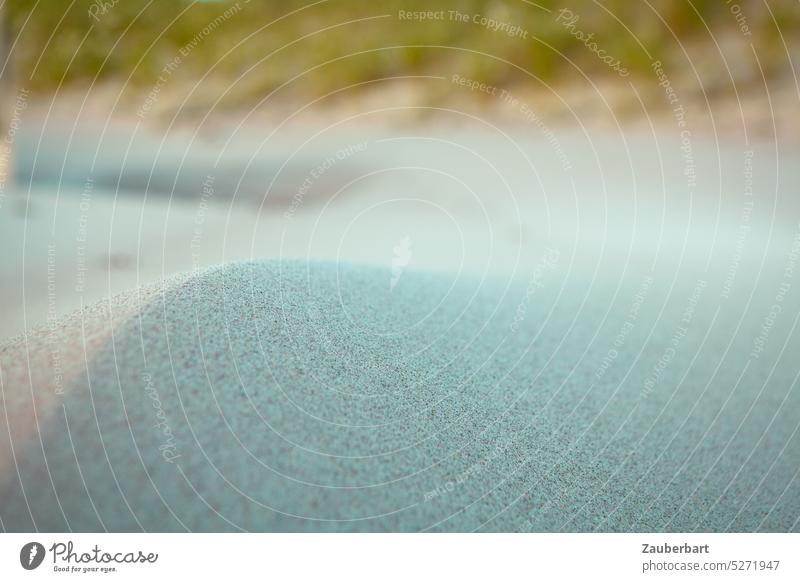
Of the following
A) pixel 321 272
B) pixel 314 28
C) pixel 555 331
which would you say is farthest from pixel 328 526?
pixel 314 28

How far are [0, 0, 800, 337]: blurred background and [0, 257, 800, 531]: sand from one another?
0.31 m

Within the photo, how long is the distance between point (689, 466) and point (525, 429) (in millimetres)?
225

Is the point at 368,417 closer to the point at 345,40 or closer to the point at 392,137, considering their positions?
the point at 392,137

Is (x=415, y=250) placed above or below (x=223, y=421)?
above

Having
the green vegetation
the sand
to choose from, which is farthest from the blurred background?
the sand

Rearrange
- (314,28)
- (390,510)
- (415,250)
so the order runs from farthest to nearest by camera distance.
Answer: (314,28), (415,250), (390,510)

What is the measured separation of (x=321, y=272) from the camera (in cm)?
97

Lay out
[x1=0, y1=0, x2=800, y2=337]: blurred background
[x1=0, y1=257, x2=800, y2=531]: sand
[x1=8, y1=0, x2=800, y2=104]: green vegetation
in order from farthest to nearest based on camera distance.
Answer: [x1=8, y1=0, x2=800, y2=104]: green vegetation
[x1=0, y1=0, x2=800, y2=337]: blurred background
[x1=0, y1=257, x2=800, y2=531]: sand

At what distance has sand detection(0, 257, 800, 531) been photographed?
2.20 feet

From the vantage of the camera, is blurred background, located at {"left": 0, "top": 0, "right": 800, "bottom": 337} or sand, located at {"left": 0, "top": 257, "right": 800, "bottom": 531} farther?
blurred background, located at {"left": 0, "top": 0, "right": 800, "bottom": 337}

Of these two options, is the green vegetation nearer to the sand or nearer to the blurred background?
the blurred background

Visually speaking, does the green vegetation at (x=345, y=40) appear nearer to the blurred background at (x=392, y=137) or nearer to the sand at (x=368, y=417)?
the blurred background at (x=392, y=137)

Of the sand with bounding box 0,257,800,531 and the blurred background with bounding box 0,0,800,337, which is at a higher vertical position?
the blurred background with bounding box 0,0,800,337

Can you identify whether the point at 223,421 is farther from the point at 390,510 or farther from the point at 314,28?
the point at 314,28
